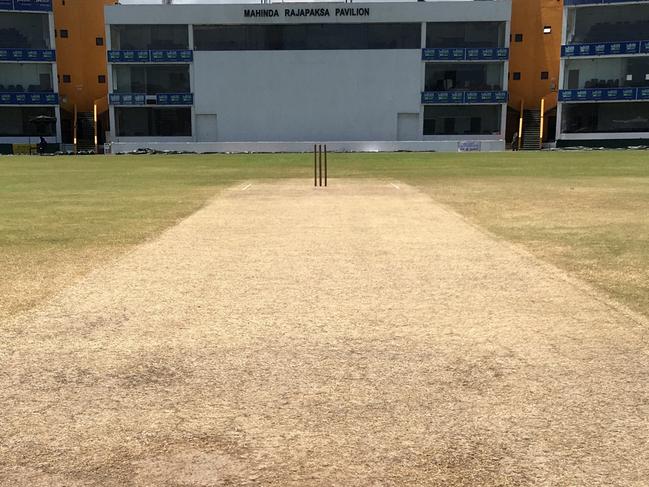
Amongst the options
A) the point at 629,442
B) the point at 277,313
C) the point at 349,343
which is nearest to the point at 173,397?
the point at 349,343

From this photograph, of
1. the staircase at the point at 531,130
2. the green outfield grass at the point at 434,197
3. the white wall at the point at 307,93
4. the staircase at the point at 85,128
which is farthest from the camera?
the staircase at the point at 85,128

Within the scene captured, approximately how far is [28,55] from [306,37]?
26977 mm

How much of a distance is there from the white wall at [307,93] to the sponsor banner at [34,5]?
1532 cm

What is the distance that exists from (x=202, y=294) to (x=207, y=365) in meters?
2.24

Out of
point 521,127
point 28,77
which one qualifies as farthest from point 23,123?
point 521,127

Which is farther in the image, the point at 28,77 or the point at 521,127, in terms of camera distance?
the point at 28,77

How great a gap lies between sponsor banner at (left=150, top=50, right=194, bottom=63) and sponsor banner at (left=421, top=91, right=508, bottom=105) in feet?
74.9

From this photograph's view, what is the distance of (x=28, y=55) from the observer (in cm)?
6238

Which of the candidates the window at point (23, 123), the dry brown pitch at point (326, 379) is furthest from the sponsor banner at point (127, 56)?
the dry brown pitch at point (326, 379)

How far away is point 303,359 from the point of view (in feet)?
16.3

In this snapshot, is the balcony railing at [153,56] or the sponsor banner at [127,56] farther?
the sponsor banner at [127,56]

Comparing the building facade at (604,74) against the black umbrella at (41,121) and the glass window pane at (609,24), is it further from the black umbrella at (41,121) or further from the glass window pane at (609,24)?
the black umbrella at (41,121)

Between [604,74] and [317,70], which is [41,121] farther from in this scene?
[604,74]

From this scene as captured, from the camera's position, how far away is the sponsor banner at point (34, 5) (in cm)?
6139
